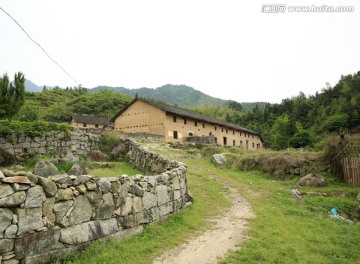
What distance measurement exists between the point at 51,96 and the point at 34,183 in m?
87.1

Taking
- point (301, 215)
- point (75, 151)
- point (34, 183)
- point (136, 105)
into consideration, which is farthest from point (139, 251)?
point (136, 105)

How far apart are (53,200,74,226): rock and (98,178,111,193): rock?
77cm

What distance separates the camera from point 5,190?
3809 mm

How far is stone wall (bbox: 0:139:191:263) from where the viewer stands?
3851mm

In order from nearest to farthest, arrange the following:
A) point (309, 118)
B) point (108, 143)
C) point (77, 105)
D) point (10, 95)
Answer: point (108, 143), point (10, 95), point (309, 118), point (77, 105)

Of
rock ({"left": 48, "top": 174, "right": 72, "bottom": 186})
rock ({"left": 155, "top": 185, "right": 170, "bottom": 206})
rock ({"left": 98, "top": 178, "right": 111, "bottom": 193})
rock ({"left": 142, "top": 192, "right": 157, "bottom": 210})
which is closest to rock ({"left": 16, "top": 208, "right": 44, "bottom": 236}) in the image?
rock ({"left": 48, "top": 174, "right": 72, "bottom": 186})

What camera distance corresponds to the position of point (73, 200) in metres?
4.69

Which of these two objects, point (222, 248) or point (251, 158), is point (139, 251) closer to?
point (222, 248)

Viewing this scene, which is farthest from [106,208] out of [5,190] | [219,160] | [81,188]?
[219,160]

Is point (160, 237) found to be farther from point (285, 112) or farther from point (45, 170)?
point (285, 112)

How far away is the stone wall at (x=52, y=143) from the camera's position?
12.4 metres

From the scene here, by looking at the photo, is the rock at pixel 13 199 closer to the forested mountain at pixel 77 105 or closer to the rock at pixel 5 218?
the rock at pixel 5 218

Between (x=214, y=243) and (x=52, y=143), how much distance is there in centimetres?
1102

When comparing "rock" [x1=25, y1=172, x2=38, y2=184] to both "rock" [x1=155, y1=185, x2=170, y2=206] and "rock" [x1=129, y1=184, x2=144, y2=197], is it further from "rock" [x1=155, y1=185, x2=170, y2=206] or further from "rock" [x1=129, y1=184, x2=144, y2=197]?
"rock" [x1=155, y1=185, x2=170, y2=206]
